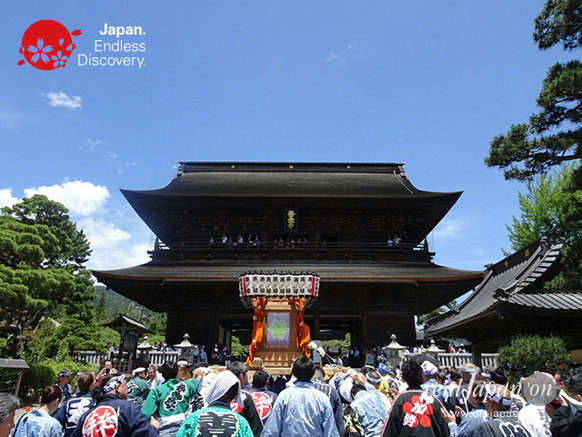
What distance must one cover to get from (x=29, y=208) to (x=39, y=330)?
9356mm

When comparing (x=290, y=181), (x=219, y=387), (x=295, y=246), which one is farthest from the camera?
(x=290, y=181)

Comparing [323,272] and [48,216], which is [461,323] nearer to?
[323,272]

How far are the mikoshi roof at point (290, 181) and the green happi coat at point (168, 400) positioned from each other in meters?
14.9

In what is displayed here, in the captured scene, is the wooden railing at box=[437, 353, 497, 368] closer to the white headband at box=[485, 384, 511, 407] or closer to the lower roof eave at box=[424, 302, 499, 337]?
the lower roof eave at box=[424, 302, 499, 337]

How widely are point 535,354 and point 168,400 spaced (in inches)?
390

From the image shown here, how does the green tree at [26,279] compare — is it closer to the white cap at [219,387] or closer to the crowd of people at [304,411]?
the crowd of people at [304,411]

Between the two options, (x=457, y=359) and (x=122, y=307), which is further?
(x=122, y=307)

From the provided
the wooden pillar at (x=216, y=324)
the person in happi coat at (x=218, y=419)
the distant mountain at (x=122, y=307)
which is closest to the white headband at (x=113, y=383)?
the person in happi coat at (x=218, y=419)

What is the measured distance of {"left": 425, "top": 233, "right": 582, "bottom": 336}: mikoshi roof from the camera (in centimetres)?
1159

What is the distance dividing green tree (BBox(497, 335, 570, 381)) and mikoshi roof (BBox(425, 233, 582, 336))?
992 mm

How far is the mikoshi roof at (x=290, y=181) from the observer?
773 inches

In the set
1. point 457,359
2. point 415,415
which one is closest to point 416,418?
point 415,415

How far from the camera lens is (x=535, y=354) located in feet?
34.3

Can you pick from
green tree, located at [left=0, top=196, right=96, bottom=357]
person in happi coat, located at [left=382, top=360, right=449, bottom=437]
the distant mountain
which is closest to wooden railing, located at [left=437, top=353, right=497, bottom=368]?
person in happi coat, located at [left=382, top=360, right=449, bottom=437]
